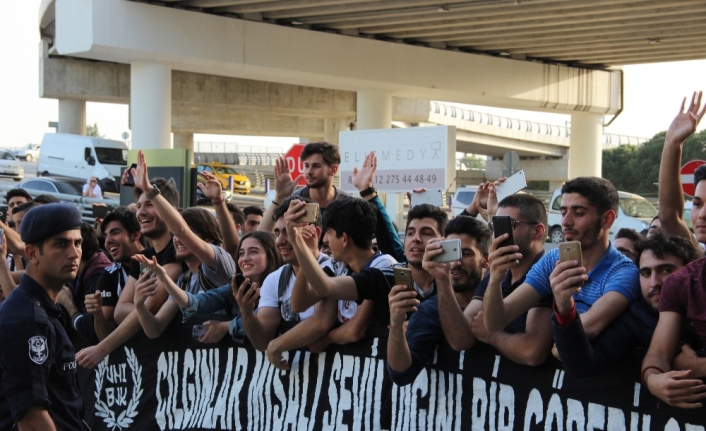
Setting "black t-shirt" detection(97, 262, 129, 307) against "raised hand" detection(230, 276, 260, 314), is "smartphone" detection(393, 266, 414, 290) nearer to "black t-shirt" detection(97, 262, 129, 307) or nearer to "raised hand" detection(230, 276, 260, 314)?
"raised hand" detection(230, 276, 260, 314)

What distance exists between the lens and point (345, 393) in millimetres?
5406

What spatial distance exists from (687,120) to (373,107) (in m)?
21.3

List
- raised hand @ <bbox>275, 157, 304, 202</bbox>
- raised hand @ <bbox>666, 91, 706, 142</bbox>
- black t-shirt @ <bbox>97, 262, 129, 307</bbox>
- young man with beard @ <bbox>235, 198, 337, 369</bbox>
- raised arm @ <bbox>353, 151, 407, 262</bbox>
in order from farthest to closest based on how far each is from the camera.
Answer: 1. raised hand @ <bbox>275, 157, 304, 202</bbox>
2. black t-shirt @ <bbox>97, 262, 129, 307</bbox>
3. raised arm @ <bbox>353, 151, 407, 262</bbox>
4. young man with beard @ <bbox>235, 198, 337, 369</bbox>
5. raised hand @ <bbox>666, 91, 706, 142</bbox>

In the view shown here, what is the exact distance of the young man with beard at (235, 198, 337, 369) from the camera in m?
5.26

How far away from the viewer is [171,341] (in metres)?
6.55

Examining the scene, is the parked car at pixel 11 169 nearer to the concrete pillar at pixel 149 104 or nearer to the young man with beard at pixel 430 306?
the concrete pillar at pixel 149 104

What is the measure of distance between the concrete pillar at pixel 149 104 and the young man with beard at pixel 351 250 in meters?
16.6

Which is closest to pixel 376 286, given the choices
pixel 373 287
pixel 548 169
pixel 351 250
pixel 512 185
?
pixel 373 287

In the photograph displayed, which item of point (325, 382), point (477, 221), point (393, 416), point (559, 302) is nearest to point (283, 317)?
point (325, 382)

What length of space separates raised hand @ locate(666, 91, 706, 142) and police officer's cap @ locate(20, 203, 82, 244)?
3125 mm

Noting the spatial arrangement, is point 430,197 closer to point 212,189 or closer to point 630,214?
point 212,189

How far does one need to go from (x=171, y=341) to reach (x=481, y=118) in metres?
54.6

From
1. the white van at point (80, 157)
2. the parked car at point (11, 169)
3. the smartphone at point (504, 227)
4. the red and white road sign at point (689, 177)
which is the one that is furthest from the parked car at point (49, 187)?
the smartphone at point (504, 227)

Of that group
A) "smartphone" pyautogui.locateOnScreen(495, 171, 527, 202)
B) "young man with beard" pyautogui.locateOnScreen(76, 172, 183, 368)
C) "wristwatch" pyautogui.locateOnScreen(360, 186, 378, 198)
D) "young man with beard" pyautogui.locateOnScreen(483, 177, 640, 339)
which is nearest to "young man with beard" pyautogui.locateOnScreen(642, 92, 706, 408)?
"young man with beard" pyautogui.locateOnScreen(483, 177, 640, 339)
